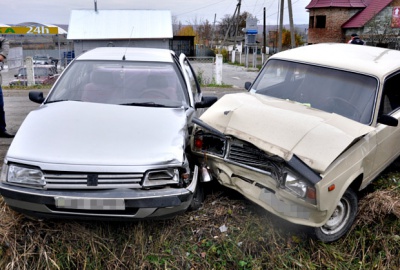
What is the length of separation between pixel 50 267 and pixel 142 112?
69.8 inches

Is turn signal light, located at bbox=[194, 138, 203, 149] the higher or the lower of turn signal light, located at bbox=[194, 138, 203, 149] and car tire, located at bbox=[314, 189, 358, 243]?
the higher

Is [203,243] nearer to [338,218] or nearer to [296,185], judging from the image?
[296,185]

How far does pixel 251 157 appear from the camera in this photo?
3691 millimetres

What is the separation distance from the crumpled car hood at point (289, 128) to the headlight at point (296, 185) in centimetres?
17

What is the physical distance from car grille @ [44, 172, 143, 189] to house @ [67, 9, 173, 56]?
2376cm

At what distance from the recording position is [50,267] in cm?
333

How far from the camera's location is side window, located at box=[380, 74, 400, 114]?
174 inches

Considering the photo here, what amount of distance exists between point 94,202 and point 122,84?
204 cm

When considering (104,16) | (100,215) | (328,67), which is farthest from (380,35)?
(100,215)

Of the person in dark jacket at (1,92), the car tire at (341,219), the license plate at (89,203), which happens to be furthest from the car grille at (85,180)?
the person in dark jacket at (1,92)

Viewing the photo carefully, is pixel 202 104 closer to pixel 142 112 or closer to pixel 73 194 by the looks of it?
pixel 142 112

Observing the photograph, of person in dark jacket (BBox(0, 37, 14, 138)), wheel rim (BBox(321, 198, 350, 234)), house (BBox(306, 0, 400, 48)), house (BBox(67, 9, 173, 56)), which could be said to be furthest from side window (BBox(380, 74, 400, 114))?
house (BBox(306, 0, 400, 48))

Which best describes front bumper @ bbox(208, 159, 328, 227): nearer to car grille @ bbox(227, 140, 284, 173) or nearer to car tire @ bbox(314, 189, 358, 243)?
car grille @ bbox(227, 140, 284, 173)

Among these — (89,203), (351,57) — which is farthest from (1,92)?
(351,57)
